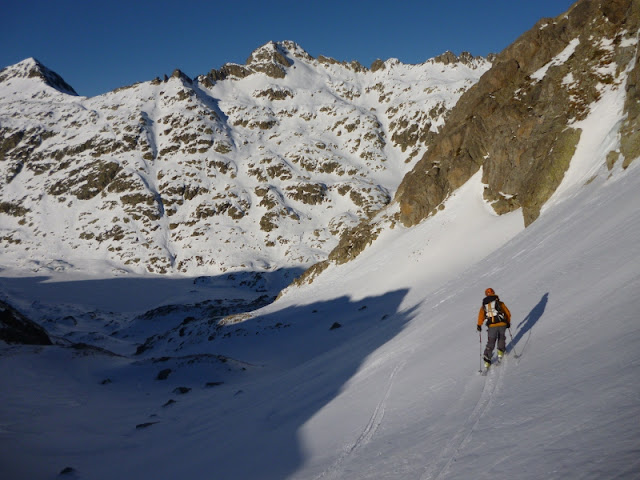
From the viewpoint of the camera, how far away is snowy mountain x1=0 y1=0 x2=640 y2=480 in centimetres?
605

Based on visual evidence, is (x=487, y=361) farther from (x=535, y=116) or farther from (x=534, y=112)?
(x=534, y=112)

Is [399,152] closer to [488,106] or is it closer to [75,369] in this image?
[488,106]

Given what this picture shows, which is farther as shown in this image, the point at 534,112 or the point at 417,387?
the point at 534,112

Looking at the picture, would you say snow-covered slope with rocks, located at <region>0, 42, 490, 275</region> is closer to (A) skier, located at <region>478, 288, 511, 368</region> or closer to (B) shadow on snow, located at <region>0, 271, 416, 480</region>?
(B) shadow on snow, located at <region>0, 271, 416, 480</region>

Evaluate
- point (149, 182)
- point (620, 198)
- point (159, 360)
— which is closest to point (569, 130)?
point (620, 198)

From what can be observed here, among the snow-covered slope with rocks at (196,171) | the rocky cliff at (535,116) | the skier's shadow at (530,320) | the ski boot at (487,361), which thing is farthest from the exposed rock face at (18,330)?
the snow-covered slope with rocks at (196,171)

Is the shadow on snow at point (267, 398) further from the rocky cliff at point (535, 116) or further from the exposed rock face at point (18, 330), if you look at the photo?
the rocky cliff at point (535, 116)

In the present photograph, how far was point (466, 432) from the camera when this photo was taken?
20.6 ft

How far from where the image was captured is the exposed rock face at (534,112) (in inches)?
1019

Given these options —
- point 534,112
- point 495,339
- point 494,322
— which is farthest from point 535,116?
point 495,339

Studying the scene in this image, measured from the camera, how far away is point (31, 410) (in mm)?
15852

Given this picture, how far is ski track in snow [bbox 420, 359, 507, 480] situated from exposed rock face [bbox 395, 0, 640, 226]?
16.2 meters

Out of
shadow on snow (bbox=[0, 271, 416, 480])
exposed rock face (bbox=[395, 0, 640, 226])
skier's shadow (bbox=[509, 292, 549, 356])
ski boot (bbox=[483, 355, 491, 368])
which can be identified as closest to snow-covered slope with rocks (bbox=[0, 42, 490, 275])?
exposed rock face (bbox=[395, 0, 640, 226])

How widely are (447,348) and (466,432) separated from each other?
577cm
